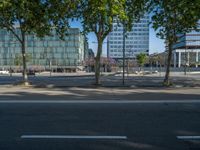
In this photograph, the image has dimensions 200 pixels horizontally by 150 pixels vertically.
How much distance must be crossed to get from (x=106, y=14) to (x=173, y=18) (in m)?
5.66

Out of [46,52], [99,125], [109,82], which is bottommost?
[109,82]

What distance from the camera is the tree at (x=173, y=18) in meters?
29.6

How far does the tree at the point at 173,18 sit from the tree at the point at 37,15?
6681 mm

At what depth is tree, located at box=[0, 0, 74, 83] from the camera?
28859mm

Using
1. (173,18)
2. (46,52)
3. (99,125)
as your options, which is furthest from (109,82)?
(46,52)

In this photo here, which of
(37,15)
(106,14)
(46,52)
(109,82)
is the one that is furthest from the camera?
(46,52)

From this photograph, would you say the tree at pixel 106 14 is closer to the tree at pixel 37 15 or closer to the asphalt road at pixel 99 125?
the tree at pixel 37 15

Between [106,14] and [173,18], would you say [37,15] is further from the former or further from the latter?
[173,18]

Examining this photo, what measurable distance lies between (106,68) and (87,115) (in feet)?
338

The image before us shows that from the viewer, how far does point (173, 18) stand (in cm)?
3105

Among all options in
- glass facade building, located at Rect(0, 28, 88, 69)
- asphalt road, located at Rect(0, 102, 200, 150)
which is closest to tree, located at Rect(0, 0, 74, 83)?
asphalt road, located at Rect(0, 102, 200, 150)

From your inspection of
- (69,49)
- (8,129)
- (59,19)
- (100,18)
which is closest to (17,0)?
(59,19)

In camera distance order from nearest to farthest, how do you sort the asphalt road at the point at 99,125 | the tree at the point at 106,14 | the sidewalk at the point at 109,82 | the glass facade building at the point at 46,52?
the asphalt road at the point at 99,125
the tree at the point at 106,14
the sidewalk at the point at 109,82
the glass facade building at the point at 46,52

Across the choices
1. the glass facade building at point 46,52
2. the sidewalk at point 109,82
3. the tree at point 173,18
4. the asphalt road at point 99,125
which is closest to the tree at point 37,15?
the sidewalk at point 109,82
